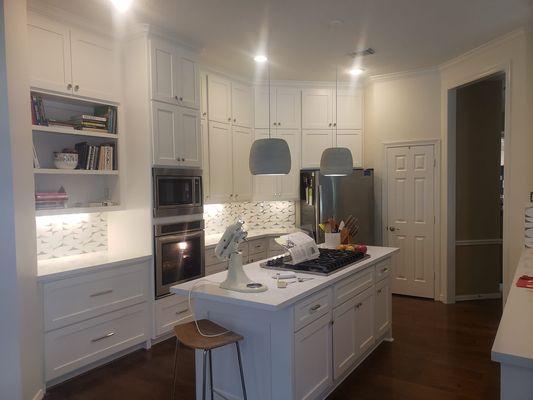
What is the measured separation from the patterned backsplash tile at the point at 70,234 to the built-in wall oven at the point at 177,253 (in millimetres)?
648

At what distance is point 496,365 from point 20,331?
3.48m

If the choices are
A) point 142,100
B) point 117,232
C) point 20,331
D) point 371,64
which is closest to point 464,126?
point 371,64

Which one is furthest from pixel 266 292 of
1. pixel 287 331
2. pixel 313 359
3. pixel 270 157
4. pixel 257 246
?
pixel 257 246

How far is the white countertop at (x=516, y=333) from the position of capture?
4.66ft

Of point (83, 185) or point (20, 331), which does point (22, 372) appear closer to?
point (20, 331)

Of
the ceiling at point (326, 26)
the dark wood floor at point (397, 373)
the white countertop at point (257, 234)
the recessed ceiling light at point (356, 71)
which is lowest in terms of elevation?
the dark wood floor at point (397, 373)

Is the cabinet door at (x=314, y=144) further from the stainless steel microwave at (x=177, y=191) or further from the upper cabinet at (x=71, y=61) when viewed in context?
the upper cabinet at (x=71, y=61)

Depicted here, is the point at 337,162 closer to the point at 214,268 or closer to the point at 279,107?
the point at 214,268

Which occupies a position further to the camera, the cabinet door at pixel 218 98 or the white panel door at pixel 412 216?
the white panel door at pixel 412 216

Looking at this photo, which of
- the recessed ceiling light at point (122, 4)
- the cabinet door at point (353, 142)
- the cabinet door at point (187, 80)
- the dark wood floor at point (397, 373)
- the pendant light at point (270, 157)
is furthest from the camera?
the cabinet door at point (353, 142)

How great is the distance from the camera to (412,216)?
5191mm

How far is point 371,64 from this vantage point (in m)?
4.80

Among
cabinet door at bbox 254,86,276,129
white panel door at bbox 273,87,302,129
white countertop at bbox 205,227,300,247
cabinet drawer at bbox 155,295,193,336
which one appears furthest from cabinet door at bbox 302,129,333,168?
cabinet drawer at bbox 155,295,193,336

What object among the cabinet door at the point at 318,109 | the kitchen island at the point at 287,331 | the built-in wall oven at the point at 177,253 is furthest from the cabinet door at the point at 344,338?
the cabinet door at the point at 318,109
